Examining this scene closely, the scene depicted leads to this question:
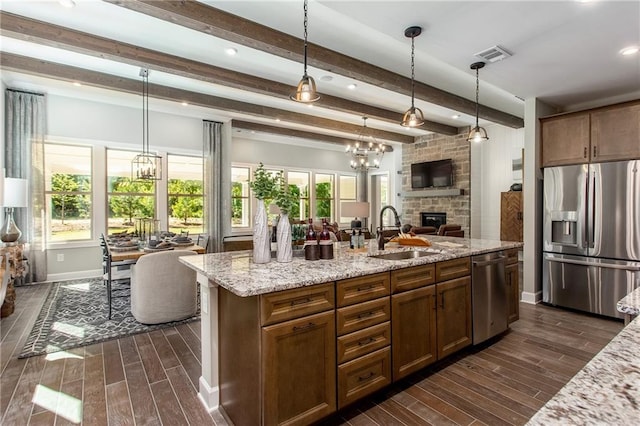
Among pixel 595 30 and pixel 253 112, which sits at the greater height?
pixel 253 112

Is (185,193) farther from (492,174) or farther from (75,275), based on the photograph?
(492,174)

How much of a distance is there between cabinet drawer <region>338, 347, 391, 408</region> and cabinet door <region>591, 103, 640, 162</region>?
11.9ft

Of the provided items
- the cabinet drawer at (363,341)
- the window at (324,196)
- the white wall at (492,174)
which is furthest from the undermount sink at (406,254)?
the window at (324,196)

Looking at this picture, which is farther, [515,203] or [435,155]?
[435,155]

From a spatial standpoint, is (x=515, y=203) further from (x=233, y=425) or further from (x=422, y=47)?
(x=233, y=425)

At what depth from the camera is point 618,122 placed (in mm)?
3602

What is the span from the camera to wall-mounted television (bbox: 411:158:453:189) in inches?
322

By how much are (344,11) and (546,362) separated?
3.28 m

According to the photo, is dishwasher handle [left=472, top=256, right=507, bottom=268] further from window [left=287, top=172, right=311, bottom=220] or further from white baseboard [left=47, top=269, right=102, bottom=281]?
window [left=287, top=172, right=311, bottom=220]

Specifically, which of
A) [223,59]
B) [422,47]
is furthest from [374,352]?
[223,59]

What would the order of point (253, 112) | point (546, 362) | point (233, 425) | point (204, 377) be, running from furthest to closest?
point (253, 112)
point (546, 362)
point (204, 377)
point (233, 425)

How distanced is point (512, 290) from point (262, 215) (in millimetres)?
2736

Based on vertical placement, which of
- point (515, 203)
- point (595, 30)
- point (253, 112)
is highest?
point (253, 112)

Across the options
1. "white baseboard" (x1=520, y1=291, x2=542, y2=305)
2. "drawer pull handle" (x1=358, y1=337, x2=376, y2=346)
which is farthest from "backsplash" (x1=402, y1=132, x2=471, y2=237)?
"drawer pull handle" (x1=358, y1=337, x2=376, y2=346)
